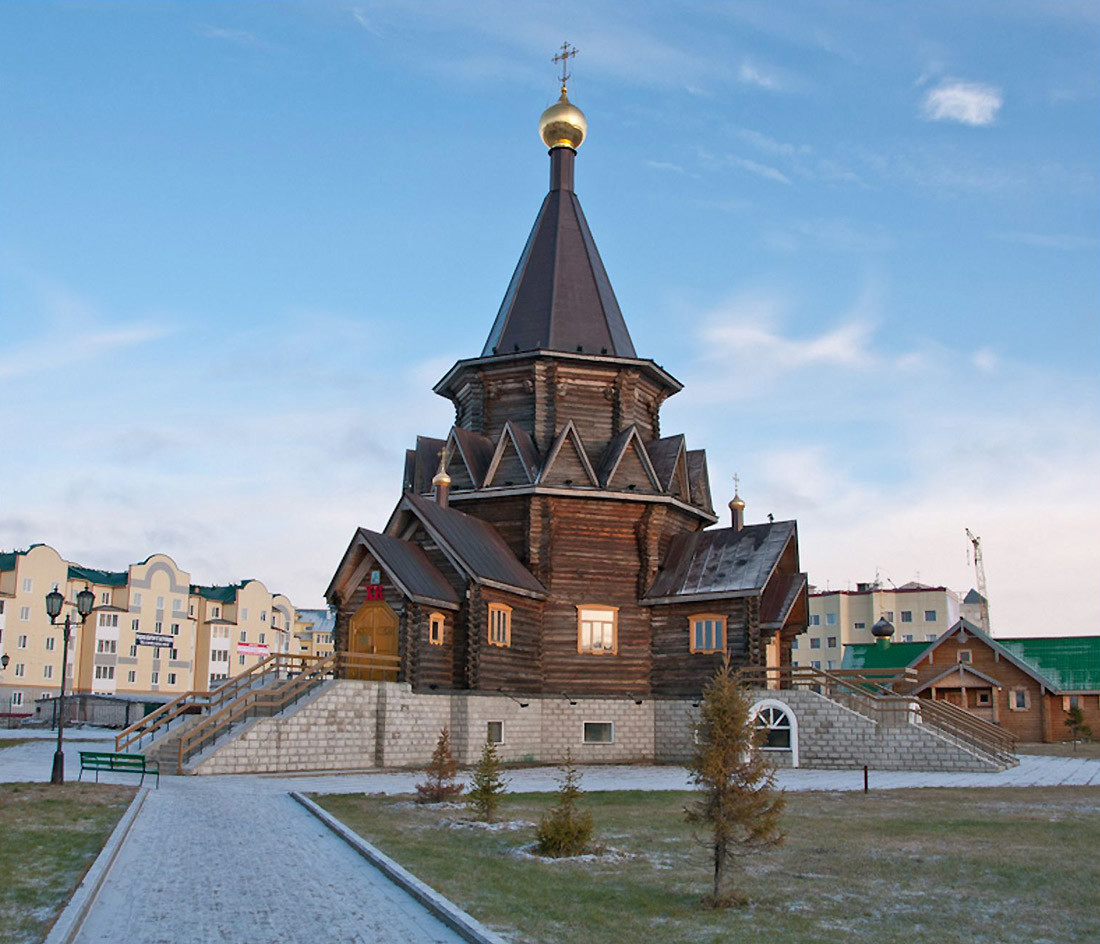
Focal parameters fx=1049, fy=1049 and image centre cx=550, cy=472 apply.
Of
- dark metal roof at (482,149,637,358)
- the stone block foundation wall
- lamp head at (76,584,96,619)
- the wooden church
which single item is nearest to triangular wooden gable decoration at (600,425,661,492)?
the wooden church

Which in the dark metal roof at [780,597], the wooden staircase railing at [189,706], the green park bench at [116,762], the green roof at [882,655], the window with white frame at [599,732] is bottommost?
the window with white frame at [599,732]

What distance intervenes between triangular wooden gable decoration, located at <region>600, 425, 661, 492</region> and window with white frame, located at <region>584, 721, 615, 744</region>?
7.08 m

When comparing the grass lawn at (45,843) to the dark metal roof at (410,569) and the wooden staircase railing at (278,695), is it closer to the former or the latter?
the wooden staircase railing at (278,695)

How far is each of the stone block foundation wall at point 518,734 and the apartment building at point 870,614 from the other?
5835 centimetres

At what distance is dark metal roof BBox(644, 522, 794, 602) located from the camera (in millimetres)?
31109

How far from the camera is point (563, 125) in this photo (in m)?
38.7

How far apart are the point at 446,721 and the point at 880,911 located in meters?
19.0

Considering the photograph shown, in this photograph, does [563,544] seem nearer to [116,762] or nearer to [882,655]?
[116,762]

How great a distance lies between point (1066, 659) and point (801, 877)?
3968 centimetres

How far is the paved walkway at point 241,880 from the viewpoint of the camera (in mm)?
8281

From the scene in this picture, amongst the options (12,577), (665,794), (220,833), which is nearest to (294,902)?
(220,833)

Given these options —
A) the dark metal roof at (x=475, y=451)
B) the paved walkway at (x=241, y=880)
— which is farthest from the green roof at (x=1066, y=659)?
the paved walkway at (x=241, y=880)

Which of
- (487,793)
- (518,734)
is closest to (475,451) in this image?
(518,734)

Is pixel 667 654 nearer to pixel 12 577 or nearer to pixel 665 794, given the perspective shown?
pixel 665 794
